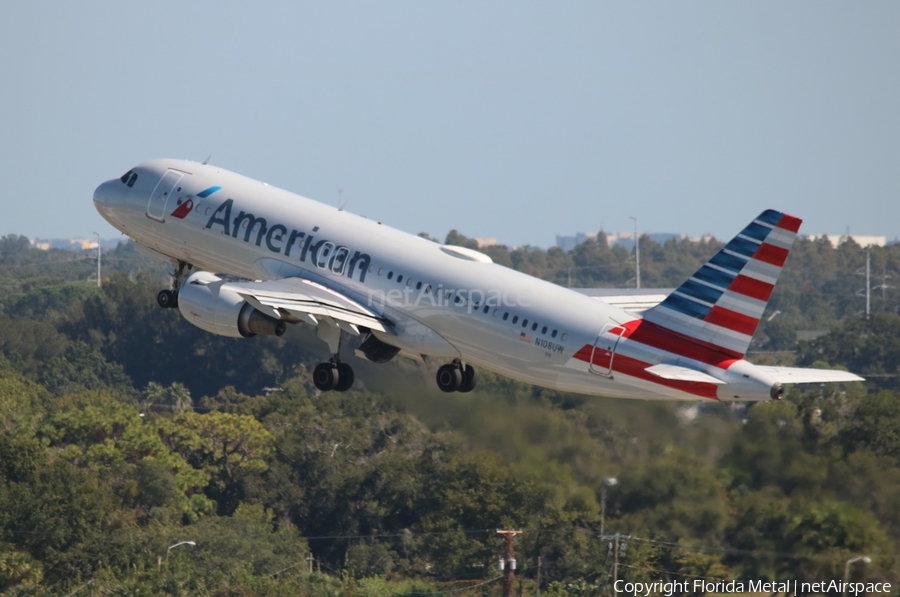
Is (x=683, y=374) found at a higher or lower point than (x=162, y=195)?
lower

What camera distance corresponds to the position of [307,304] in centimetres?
3934

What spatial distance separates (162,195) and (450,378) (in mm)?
10805

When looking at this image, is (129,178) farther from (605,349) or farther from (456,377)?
(605,349)

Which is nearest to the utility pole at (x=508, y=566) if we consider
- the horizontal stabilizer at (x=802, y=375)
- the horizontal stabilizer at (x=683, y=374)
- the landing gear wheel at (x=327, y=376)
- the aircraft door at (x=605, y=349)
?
the landing gear wheel at (x=327, y=376)

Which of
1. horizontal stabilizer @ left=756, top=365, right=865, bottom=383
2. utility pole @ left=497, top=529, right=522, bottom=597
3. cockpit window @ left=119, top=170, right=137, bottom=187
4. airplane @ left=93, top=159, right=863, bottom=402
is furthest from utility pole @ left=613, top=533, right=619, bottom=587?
cockpit window @ left=119, top=170, right=137, bottom=187

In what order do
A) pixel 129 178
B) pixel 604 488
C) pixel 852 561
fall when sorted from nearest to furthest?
pixel 852 561 → pixel 604 488 → pixel 129 178

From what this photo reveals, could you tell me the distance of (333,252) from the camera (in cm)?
4097

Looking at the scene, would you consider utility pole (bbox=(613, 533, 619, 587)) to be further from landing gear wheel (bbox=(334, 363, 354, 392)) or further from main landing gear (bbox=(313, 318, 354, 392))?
main landing gear (bbox=(313, 318, 354, 392))

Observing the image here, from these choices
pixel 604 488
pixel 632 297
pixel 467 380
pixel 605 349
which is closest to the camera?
pixel 605 349

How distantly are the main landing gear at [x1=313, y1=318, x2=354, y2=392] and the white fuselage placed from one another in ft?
4.04

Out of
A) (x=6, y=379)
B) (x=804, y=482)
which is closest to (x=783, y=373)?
(x=804, y=482)

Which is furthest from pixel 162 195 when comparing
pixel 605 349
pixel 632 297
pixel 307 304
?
pixel 605 349

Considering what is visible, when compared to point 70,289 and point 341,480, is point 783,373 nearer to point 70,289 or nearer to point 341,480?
point 341,480

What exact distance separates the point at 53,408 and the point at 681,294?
67.7 metres
